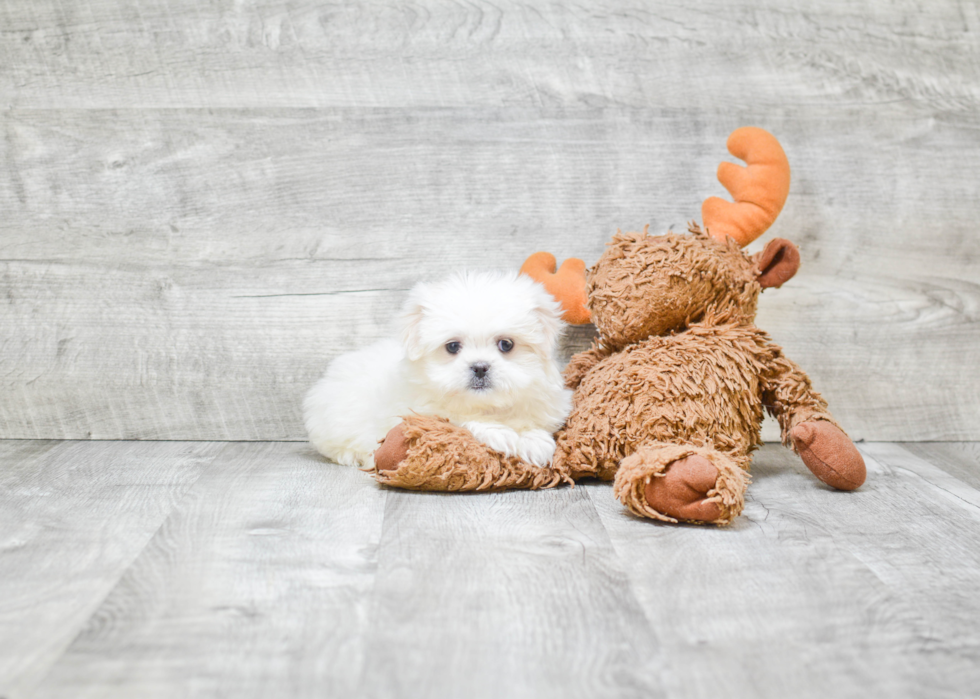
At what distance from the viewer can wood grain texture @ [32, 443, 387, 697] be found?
74 cm

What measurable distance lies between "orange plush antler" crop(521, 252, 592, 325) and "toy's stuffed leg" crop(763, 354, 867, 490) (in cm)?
35

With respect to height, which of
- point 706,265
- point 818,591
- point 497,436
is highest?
point 706,265

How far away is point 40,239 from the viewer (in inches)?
63.5

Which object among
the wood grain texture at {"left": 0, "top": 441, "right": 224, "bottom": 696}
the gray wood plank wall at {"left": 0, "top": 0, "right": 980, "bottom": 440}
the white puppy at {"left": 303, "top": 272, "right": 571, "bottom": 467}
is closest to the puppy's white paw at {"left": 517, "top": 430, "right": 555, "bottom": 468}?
the white puppy at {"left": 303, "top": 272, "right": 571, "bottom": 467}

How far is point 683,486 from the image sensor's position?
1.12 metres

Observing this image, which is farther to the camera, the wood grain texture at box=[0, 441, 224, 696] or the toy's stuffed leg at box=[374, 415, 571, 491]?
the toy's stuffed leg at box=[374, 415, 571, 491]

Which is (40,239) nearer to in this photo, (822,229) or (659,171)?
(659,171)

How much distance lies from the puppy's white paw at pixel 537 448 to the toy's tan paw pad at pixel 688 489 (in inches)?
8.7

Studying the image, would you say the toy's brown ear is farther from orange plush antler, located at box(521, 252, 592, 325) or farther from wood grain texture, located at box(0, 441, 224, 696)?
wood grain texture, located at box(0, 441, 224, 696)

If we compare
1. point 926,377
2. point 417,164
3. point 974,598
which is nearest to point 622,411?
point 974,598

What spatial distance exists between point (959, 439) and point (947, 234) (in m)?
0.44

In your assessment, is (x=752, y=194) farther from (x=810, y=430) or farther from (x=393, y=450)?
(x=393, y=450)

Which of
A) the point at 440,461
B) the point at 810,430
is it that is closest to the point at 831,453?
the point at 810,430

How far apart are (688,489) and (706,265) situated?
1.24ft
